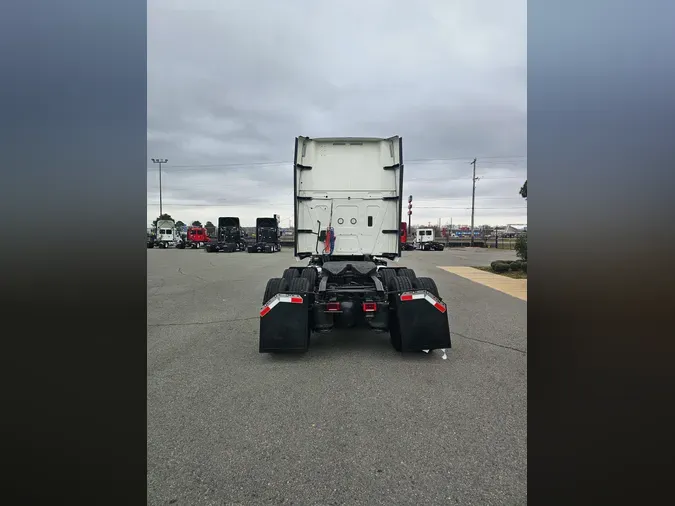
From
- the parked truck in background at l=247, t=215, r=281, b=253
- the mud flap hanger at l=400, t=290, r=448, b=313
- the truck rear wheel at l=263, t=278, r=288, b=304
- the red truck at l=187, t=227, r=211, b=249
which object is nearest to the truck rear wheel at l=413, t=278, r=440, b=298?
the mud flap hanger at l=400, t=290, r=448, b=313

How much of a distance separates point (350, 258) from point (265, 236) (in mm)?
28090

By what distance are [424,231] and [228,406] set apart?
→ 36.3 m

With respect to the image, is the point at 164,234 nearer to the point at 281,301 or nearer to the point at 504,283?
the point at 504,283

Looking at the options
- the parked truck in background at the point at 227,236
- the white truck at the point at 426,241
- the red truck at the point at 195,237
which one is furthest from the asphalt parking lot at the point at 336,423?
the red truck at the point at 195,237

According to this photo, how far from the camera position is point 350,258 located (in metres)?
6.87

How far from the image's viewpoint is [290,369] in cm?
436

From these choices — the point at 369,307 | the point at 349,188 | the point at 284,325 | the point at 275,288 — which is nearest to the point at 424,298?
the point at 369,307

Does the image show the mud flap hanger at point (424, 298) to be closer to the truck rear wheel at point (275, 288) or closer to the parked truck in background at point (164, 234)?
the truck rear wheel at point (275, 288)

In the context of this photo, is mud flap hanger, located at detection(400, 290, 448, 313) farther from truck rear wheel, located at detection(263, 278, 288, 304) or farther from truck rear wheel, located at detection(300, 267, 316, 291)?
truck rear wheel, located at detection(263, 278, 288, 304)

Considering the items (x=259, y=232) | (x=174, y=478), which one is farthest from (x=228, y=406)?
(x=259, y=232)

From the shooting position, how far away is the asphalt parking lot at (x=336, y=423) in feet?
7.32

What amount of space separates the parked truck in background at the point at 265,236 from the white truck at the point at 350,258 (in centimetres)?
2714

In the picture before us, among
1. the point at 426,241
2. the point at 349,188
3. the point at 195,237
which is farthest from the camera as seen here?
the point at 195,237

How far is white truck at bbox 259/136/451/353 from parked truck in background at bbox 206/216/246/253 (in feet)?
95.5
